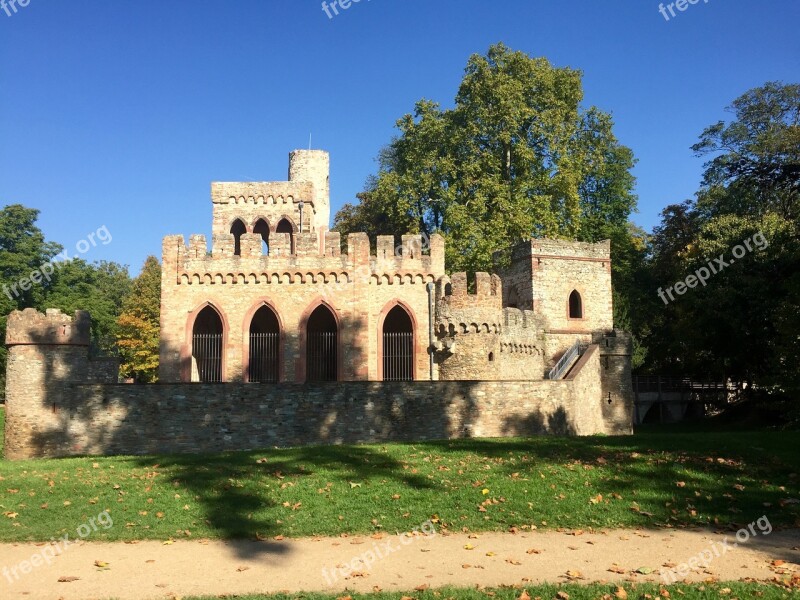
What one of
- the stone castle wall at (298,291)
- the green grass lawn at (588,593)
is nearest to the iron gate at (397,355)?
the stone castle wall at (298,291)

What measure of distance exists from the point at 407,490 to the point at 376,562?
10.1ft

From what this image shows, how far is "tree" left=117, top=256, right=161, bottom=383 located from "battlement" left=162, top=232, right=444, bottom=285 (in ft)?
63.6

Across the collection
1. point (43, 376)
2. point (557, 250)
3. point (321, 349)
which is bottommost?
point (43, 376)

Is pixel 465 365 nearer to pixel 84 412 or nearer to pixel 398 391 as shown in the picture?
pixel 398 391

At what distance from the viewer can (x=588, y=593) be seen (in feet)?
25.1

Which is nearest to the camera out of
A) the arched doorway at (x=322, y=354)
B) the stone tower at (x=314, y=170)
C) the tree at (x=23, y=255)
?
the arched doorway at (x=322, y=354)

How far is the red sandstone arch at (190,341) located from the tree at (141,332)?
19149 mm

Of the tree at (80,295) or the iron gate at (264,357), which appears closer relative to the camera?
the iron gate at (264,357)

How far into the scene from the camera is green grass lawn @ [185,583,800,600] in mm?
7570

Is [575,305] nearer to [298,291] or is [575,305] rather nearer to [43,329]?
[298,291]

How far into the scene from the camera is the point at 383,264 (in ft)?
90.8

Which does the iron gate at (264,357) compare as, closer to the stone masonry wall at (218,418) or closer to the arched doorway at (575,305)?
the stone masonry wall at (218,418)

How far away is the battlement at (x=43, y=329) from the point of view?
63.2ft

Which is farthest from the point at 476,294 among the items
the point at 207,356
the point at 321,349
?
the point at 207,356
